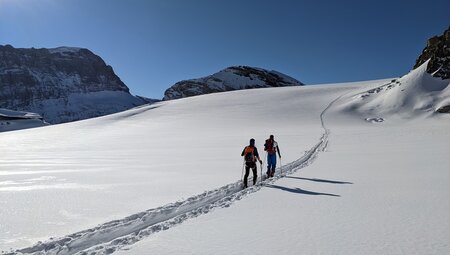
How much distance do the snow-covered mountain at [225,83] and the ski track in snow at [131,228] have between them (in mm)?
152734

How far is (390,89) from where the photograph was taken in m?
47.3

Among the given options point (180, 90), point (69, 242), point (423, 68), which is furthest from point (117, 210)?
point (180, 90)

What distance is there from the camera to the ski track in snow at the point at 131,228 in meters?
5.03

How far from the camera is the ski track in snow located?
5.03 m

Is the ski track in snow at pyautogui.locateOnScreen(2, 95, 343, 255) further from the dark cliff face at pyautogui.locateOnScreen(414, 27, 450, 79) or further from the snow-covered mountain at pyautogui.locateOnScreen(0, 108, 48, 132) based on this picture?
the snow-covered mountain at pyautogui.locateOnScreen(0, 108, 48, 132)

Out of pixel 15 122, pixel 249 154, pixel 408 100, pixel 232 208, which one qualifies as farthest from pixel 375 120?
pixel 15 122

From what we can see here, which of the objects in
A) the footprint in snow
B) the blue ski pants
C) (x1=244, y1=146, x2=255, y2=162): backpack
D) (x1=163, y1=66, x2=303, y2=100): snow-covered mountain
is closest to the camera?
(x1=244, y1=146, x2=255, y2=162): backpack

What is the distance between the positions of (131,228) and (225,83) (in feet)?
541

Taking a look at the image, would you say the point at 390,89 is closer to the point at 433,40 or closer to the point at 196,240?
the point at 433,40

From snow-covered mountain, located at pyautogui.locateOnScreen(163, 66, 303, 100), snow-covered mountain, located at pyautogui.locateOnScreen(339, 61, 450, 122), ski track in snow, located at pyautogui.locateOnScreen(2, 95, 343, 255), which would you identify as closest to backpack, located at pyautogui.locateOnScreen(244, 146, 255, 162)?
ski track in snow, located at pyautogui.locateOnScreen(2, 95, 343, 255)

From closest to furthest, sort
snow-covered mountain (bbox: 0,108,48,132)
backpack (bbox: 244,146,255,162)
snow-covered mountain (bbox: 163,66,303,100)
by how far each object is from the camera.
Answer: backpack (bbox: 244,146,255,162), snow-covered mountain (bbox: 0,108,48,132), snow-covered mountain (bbox: 163,66,303,100)

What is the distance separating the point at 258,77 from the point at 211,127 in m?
144

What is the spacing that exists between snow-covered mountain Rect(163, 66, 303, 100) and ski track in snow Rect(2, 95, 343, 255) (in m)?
153

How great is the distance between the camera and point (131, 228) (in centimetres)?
599
